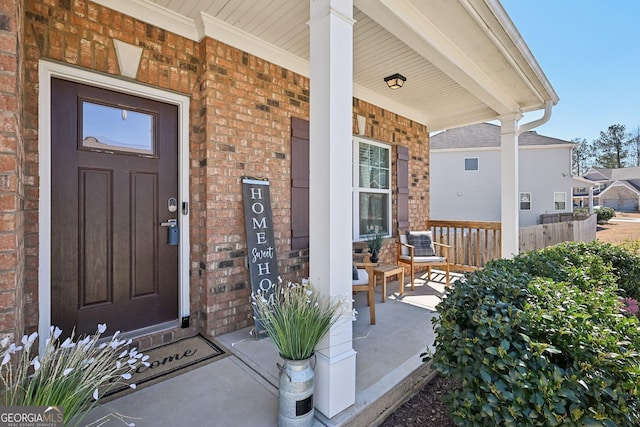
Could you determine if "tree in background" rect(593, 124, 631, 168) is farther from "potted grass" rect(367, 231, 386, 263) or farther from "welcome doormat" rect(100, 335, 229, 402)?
"welcome doormat" rect(100, 335, 229, 402)

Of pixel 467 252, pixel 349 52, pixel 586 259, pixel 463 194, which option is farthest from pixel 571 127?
pixel 349 52

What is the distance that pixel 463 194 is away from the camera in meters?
13.3

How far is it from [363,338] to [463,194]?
1239 cm

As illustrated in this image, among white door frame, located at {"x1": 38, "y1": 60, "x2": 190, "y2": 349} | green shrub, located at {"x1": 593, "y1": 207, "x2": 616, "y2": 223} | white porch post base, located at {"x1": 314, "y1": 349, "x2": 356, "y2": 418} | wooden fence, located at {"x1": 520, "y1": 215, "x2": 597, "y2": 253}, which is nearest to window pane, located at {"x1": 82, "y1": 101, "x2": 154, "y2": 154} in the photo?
white door frame, located at {"x1": 38, "y1": 60, "x2": 190, "y2": 349}

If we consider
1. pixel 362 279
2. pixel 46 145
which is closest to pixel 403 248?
pixel 362 279

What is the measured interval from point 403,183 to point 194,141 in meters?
3.46

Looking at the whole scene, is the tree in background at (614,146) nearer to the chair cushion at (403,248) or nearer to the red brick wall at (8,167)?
the chair cushion at (403,248)

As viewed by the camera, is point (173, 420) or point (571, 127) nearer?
point (173, 420)

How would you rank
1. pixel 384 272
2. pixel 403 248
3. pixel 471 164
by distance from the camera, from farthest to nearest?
pixel 471 164, pixel 403 248, pixel 384 272

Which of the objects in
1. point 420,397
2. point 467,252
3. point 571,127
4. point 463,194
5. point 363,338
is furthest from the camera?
point 571,127

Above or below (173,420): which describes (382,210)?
above

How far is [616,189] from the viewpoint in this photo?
995 inches

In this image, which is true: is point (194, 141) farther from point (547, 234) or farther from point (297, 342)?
point (547, 234)

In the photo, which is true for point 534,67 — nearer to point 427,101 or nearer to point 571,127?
point 427,101
